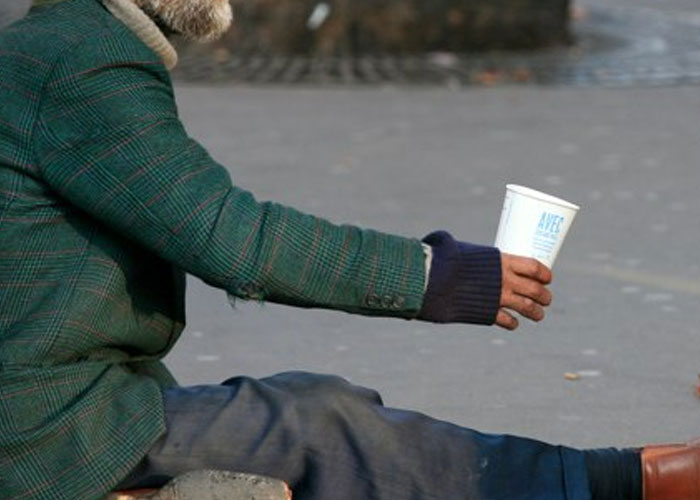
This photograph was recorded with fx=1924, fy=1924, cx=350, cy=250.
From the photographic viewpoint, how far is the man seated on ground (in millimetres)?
3211

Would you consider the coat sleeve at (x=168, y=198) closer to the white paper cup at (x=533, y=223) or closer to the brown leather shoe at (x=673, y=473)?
the white paper cup at (x=533, y=223)

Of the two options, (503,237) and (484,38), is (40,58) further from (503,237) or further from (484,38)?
(484,38)

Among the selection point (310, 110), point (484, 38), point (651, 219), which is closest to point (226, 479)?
point (651, 219)

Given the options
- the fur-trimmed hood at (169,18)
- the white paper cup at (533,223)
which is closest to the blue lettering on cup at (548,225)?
the white paper cup at (533,223)

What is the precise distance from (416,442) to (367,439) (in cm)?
9

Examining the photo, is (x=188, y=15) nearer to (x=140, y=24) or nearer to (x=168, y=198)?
(x=140, y=24)

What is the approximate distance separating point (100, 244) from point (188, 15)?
17.5 inches

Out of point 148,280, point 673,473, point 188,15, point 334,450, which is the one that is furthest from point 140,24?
point 673,473

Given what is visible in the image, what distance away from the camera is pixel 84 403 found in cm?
325

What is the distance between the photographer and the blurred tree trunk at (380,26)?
11.6 metres

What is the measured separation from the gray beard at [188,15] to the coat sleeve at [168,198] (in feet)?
0.45

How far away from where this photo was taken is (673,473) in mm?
3605

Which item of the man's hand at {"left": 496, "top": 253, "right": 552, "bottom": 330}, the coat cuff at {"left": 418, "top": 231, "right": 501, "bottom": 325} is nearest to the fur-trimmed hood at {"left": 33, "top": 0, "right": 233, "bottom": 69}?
the coat cuff at {"left": 418, "top": 231, "right": 501, "bottom": 325}

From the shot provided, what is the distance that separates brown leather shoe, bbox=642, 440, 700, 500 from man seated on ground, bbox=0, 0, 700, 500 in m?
0.25
